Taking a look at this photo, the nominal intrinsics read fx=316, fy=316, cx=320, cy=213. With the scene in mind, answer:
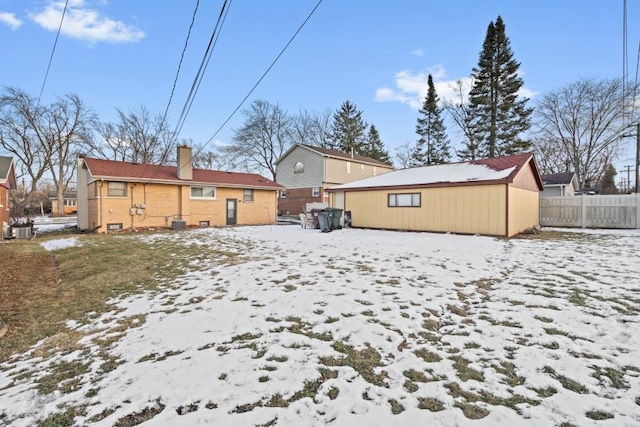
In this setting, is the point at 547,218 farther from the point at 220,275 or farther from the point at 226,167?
the point at 226,167

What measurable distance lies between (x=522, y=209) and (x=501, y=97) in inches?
744

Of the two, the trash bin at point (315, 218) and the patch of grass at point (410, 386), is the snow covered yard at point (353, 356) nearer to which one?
the patch of grass at point (410, 386)

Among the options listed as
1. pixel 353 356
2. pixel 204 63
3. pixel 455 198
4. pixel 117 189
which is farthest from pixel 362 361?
pixel 117 189

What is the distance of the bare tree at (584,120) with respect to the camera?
2628 cm

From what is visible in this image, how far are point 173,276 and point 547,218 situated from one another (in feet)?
61.3

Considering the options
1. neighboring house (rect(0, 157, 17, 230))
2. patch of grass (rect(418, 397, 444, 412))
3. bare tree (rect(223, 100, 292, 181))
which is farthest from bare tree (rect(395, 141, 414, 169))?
patch of grass (rect(418, 397, 444, 412))

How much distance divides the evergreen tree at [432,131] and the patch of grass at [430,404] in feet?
119

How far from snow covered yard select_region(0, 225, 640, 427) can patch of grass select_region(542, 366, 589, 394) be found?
1cm

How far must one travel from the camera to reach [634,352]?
127 inches

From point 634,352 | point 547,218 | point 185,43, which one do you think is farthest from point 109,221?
point 547,218

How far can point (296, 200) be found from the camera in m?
28.5

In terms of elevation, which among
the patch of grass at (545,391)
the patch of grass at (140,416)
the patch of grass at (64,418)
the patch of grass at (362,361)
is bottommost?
the patch of grass at (64,418)

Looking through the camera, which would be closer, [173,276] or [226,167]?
[173,276]

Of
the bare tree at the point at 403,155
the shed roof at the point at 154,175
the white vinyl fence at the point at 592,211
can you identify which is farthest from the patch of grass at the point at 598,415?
the bare tree at the point at 403,155
